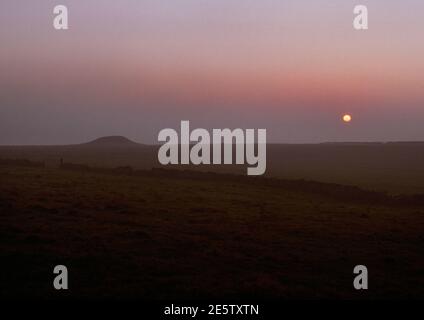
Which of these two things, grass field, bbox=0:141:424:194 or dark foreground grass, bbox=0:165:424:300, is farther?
grass field, bbox=0:141:424:194

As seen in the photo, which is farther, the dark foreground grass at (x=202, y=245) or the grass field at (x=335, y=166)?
the grass field at (x=335, y=166)

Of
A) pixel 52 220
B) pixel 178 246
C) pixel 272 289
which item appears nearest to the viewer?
pixel 272 289

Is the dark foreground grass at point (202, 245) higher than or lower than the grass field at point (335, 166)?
lower

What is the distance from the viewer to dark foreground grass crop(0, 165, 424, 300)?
11.1m

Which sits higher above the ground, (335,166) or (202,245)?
(335,166)

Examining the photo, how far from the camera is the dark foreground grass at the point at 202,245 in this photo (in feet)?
36.3

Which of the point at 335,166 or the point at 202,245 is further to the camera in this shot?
the point at 335,166

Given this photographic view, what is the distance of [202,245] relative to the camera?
1517cm

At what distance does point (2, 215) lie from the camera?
19.2 meters

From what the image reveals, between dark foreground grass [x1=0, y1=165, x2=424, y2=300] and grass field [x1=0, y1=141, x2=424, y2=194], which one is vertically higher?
grass field [x1=0, y1=141, x2=424, y2=194]
